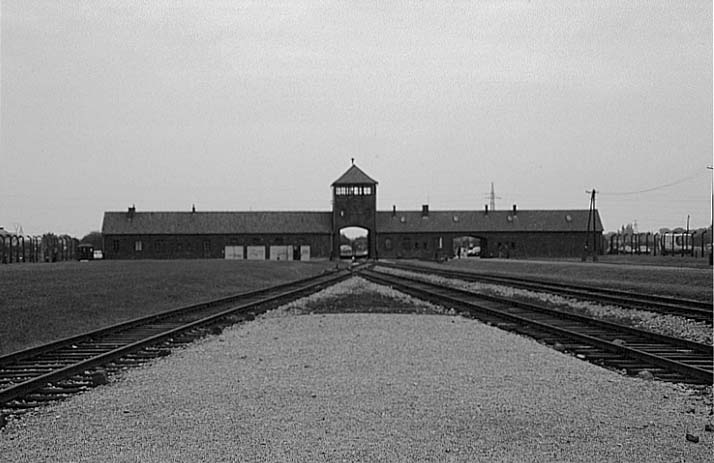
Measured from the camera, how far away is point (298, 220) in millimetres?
98688

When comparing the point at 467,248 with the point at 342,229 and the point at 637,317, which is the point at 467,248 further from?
the point at 637,317

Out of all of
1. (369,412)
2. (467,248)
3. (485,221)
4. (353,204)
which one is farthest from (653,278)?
(467,248)

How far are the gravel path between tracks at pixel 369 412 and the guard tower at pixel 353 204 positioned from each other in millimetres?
83943

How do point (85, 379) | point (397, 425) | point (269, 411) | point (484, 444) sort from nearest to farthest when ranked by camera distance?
point (484, 444)
point (397, 425)
point (269, 411)
point (85, 379)

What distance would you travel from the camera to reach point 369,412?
8.29 meters

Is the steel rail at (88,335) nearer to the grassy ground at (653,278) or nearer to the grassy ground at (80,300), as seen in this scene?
the grassy ground at (80,300)

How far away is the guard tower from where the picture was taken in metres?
97.1

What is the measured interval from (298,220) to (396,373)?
290ft

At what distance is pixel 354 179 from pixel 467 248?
37.7 m

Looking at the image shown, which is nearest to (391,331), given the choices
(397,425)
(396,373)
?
(396,373)

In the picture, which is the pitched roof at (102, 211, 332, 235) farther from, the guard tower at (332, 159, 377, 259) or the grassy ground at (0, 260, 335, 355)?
the grassy ground at (0, 260, 335, 355)

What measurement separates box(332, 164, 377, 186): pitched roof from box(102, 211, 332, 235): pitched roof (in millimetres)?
4733

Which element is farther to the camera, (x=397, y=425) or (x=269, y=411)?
(x=269, y=411)

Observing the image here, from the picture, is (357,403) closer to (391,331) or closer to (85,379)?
(85,379)
